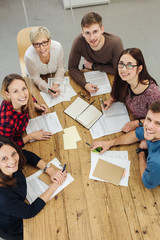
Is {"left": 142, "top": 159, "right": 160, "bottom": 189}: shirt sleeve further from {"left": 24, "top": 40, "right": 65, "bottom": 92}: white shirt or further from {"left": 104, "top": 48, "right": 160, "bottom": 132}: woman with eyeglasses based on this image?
{"left": 24, "top": 40, "right": 65, "bottom": 92}: white shirt

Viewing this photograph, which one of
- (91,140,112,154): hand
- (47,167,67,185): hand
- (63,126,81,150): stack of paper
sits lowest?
(47,167,67,185): hand

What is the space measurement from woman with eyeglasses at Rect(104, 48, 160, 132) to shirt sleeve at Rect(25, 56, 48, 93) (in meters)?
0.57

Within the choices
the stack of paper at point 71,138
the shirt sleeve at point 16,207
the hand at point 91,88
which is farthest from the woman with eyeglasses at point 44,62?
the shirt sleeve at point 16,207

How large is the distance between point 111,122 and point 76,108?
315 mm

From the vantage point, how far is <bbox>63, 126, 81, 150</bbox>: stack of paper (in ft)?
5.96

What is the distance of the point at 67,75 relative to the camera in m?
2.28

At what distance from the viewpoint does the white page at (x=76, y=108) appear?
1.98 metres

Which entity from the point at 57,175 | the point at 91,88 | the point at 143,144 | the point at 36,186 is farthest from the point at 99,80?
the point at 36,186

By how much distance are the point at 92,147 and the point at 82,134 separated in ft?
0.48

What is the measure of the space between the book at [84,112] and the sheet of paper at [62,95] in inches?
3.7

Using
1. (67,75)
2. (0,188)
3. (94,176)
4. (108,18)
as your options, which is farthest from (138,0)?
(0,188)

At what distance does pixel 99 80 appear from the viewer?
2186 millimetres

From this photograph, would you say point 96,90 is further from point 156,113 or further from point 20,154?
point 20,154

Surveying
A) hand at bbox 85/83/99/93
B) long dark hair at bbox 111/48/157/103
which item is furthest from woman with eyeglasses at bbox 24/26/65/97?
long dark hair at bbox 111/48/157/103
